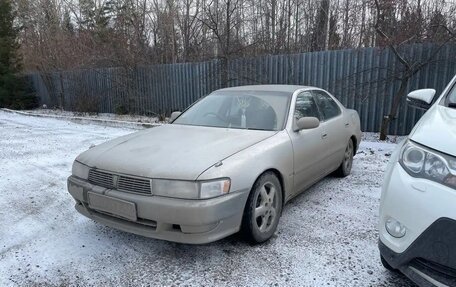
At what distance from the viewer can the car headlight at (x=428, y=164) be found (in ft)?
6.24

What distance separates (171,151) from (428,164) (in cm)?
195

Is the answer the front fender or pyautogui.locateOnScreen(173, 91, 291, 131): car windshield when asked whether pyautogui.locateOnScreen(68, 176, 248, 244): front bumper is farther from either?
pyautogui.locateOnScreen(173, 91, 291, 131): car windshield

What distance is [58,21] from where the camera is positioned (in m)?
20.9

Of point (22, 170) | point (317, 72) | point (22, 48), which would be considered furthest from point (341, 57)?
point (22, 48)

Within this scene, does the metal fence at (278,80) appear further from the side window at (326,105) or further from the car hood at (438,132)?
the car hood at (438,132)

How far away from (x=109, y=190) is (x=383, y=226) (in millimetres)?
2108

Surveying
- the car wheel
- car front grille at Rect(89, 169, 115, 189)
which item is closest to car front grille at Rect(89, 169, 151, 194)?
car front grille at Rect(89, 169, 115, 189)

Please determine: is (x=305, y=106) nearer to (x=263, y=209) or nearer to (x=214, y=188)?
(x=263, y=209)

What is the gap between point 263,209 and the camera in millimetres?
3102

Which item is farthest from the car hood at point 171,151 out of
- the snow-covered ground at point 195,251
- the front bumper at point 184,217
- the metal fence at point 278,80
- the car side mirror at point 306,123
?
the metal fence at point 278,80

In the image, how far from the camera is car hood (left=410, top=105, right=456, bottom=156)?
1.99 meters

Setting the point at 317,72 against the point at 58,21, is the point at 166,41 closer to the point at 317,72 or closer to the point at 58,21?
the point at 58,21

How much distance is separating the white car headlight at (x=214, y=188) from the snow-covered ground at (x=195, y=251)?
65cm

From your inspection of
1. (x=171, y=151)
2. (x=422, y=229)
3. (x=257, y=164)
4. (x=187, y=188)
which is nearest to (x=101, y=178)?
(x=171, y=151)
